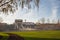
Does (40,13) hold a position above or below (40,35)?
above

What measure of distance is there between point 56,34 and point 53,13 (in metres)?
0.32

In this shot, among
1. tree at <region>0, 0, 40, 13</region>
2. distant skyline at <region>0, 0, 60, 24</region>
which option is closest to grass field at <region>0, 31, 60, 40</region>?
distant skyline at <region>0, 0, 60, 24</region>

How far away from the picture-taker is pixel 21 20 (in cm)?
233

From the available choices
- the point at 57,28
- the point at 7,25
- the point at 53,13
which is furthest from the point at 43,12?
the point at 7,25

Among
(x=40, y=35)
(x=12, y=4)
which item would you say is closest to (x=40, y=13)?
(x=40, y=35)

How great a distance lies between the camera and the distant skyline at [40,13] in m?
2.29

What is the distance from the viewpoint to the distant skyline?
2.29 meters

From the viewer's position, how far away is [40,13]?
91.3 inches

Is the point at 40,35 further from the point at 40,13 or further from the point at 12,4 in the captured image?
the point at 12,4

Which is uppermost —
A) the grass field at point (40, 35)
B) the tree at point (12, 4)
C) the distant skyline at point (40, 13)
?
the tree at point (12, 4)

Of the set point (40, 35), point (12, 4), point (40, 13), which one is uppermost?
point (12, 4)

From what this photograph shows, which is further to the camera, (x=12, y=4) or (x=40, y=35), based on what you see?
(x=12, y=4)

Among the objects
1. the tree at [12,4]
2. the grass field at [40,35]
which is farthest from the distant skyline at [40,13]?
the grass field at [40,35]

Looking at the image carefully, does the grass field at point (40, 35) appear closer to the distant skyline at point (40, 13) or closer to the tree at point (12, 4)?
the distant skyline at point (40, 13)
